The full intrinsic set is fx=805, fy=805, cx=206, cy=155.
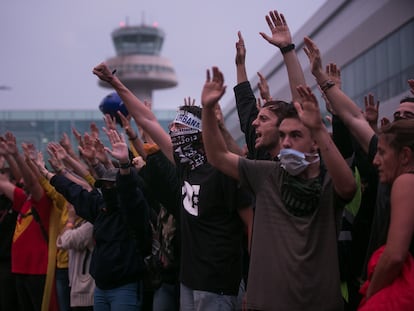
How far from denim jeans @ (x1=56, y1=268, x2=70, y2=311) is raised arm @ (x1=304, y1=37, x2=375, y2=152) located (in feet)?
14.4

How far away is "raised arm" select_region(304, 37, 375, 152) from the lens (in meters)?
5.05

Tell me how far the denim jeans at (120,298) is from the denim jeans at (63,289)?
5.86ft

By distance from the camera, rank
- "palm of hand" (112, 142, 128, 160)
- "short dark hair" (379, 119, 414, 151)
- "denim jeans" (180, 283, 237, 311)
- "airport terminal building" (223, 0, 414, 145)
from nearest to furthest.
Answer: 1. "short dark hair" (379, 119, 414, 151)
2. "denim jeans" (180, 283, 237, 311)
3. "palm of hand" (112, 142, 128, 160)
4. "airport terminal building" (223, 0, 414, 145)

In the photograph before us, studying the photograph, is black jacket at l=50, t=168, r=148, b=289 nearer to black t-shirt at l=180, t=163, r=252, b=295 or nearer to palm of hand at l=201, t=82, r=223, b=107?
black t-shirt at l=180, t=163, r=252, b=295

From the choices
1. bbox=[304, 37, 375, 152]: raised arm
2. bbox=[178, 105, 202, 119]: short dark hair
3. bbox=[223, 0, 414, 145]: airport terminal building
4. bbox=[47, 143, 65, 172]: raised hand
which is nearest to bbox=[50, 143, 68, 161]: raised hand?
bbox=[47, 143, 65, 172]: raised hand

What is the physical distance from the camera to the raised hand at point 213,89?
14.9 ft

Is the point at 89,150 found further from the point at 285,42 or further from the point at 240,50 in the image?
the point at 285,42

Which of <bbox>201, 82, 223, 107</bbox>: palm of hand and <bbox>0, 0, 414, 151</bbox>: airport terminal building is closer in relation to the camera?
<bbox>201, 82, 223, 107</bbox>: palm of hand

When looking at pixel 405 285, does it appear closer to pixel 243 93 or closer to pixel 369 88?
pixel 243 93

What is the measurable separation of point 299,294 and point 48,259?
4990 mm

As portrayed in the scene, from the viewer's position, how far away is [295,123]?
473cm

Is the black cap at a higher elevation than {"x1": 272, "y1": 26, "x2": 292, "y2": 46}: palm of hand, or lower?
lower

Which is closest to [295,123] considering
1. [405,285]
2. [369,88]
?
[405,285]

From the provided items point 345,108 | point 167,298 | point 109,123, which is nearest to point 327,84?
point 345,108
